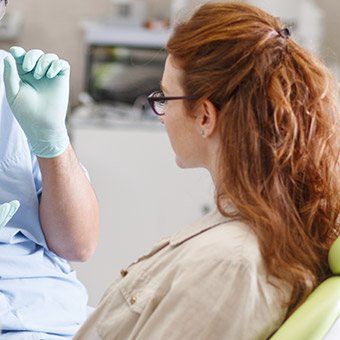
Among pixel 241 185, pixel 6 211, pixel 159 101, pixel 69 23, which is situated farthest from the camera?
pixel 69 23

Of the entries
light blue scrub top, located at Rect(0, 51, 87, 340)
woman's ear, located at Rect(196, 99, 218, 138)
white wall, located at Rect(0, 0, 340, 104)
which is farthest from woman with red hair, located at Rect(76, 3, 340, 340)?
white wall, located at Rect(0, 0, 340, 104)

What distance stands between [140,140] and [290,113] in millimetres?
2277

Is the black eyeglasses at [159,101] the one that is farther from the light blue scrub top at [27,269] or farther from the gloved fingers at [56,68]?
the light blue scrub top at [27,269]

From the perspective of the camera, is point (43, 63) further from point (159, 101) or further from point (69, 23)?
point (69, 23)

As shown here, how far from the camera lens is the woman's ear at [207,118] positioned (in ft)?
4.66

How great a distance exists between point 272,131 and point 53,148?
538 millimetres

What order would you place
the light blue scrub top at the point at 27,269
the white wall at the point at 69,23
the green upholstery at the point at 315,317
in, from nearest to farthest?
the green upholstery at the point at 315,317, the light blue scrub top at the point at 27,269, the white wall at the point at 69,23

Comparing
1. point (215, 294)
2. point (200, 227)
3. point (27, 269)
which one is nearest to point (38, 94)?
point (27, 269)

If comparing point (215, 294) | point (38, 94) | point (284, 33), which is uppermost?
point (284, 33)

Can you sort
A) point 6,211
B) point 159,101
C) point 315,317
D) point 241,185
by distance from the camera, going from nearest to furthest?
1. point 315,317
2. point 241,185
3. point 159,101
4. point 6,211

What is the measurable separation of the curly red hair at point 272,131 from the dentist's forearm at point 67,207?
43cm

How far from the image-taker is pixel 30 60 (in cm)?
167

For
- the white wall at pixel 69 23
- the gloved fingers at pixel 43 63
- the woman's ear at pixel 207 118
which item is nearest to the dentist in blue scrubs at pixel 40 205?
the gloved fingers at pixel 43 63

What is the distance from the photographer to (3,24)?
156 inches
